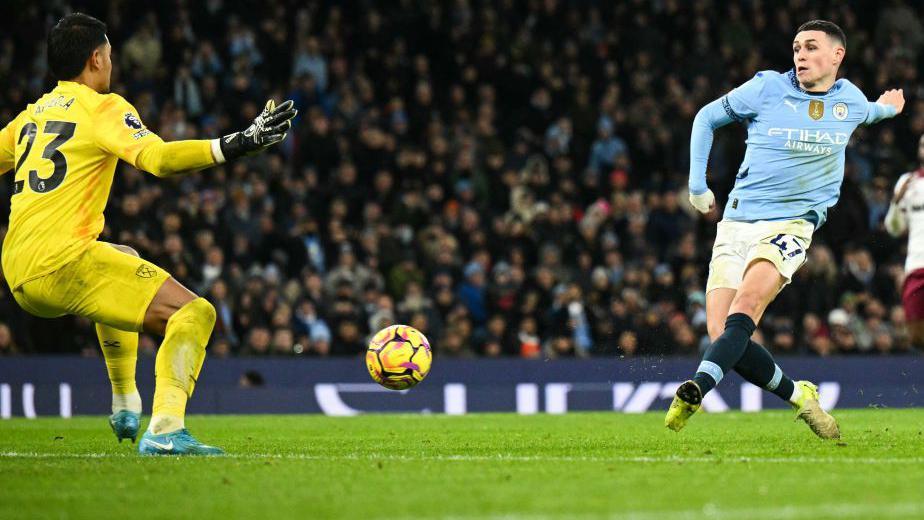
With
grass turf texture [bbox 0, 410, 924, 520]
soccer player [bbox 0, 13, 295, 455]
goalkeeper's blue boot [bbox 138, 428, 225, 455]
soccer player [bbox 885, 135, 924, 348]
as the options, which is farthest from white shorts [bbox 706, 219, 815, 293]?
goalkeeper's blue boot [bbox 138, 428, 225, 455]

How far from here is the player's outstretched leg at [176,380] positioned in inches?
305

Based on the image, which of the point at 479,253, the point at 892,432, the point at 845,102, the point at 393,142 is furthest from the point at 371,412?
the point at 845,102

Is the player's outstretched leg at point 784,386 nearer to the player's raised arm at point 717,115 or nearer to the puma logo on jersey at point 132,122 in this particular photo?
the player's raised arm at point 717,115

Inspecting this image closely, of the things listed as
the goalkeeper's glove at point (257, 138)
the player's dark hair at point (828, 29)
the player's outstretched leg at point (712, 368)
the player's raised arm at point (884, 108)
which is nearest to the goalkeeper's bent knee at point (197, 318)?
the goalkeeper's glove at point (257, 138)

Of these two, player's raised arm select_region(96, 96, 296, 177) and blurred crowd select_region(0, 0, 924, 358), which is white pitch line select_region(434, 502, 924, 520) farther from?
blurred crowd select_region(0, 0, 924, 358)

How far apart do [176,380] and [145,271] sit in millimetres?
621

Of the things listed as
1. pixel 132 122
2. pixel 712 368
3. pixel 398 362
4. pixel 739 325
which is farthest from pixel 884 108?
pixel 132 122

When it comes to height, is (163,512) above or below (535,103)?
below

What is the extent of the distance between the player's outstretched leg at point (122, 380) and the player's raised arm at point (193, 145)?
4.71 feet

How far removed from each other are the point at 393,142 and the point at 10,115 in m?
5.08

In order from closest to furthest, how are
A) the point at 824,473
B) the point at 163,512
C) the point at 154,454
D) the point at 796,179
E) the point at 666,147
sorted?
the point at 163,512 < the point at 824,473 < the point at 154,454 < the point at 796,179 < the point at 666,147

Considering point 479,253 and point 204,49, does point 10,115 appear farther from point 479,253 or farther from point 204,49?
point 479,253

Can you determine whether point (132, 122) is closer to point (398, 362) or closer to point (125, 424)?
point (125, 424)

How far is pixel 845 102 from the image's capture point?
29.9 feet
